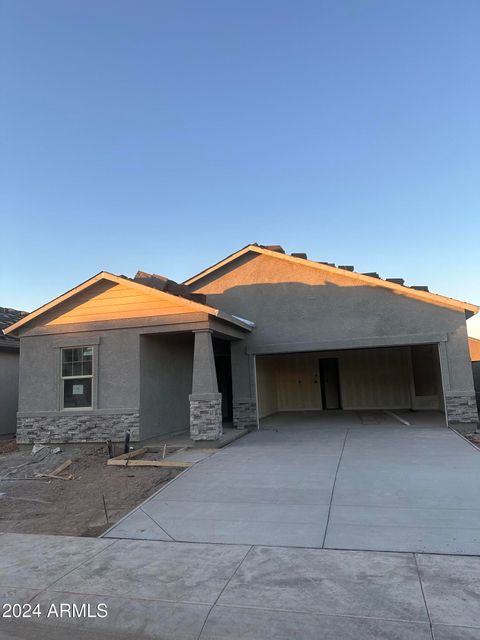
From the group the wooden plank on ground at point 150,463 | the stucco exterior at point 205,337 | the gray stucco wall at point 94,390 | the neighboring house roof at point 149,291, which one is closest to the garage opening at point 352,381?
the stucco exterior at point 205,337

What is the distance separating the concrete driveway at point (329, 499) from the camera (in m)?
4.90

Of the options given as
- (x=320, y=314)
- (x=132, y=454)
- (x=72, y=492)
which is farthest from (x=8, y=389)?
(x=320, y=314)

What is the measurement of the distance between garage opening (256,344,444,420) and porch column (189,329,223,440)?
5.33 m

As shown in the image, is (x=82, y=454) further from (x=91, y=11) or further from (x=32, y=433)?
(x=91, y=11)

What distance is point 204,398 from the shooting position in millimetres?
10469

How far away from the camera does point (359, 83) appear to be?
474 inches

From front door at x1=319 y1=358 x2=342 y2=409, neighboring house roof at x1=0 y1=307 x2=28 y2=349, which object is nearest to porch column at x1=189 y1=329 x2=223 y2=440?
neighboring house roof at x1=0 y1=307 x2=28 y2=349

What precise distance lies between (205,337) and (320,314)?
442 centimetres

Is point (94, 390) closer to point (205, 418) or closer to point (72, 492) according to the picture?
point (205, 418)

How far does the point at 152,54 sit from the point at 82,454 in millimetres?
10524

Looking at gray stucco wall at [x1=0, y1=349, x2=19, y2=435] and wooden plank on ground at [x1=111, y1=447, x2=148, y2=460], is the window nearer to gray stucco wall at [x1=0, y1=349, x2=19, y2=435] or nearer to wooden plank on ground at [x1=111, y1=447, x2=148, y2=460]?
wooden plank on ground at [x1=111, y1=447, x2=148, y2=460]

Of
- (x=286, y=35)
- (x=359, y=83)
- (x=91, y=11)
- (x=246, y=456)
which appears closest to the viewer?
(x=246, y=456)

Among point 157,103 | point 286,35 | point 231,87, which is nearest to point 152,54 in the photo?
point 157,103

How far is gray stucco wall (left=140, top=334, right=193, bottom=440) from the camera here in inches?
444
